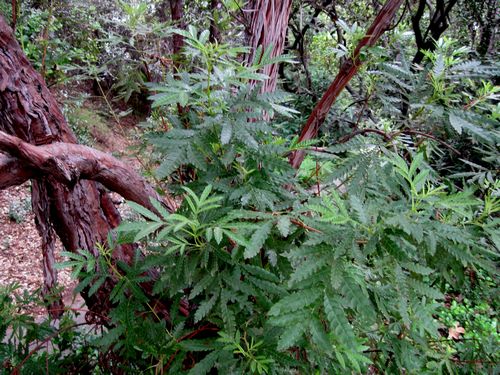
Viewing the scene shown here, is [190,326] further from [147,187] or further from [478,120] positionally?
[478,120]

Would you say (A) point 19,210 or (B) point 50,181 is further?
(A) point 19,210

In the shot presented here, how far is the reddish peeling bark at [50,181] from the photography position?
3.47 ft

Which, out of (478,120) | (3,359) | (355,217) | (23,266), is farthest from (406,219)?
(23,266)

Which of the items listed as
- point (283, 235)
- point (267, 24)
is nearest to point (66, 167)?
point (283, 235)

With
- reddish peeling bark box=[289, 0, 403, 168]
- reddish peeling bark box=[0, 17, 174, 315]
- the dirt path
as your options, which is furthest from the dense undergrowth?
the dirt path

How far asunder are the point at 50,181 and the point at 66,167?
0.77ft

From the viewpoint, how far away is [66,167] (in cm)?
96

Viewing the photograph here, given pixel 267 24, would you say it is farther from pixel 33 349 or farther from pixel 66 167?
pixel 33 349

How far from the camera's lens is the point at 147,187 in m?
1.14

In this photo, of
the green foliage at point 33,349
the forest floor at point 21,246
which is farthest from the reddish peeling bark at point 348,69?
the forest floor at point 21,246

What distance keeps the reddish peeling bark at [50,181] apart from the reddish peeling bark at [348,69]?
1.96ft

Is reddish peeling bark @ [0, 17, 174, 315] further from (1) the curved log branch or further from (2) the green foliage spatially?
(2) the green foliage

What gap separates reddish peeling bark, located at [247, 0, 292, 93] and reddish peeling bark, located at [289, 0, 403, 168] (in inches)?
7.7

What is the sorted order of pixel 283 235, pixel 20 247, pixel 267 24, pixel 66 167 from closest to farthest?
pixel 283 235 < pixel 66 167 < pixel 267 24 < pixel 20 247
